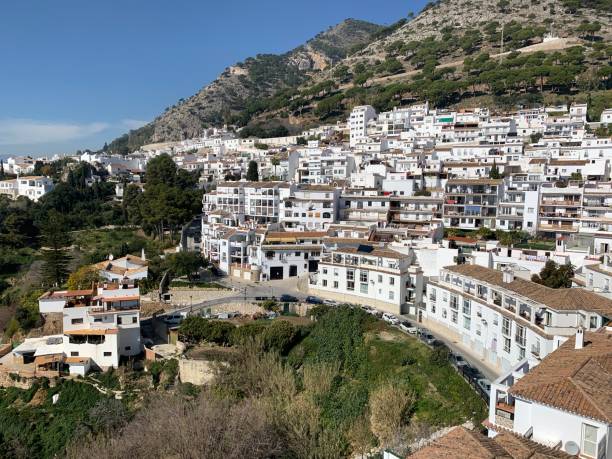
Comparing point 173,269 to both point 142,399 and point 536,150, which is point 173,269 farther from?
point 536,150

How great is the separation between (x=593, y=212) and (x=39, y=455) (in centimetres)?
3695

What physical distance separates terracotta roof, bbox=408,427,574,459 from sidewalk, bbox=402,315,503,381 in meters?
10.1

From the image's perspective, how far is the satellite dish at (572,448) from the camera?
1201 centimetres

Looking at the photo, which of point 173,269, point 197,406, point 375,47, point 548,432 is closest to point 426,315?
point 197,406

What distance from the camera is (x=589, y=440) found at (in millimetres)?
11820

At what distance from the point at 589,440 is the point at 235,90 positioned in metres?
151

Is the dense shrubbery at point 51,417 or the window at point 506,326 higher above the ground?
the window at point 506,326

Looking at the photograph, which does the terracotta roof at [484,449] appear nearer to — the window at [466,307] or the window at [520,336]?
the window at [520,336]

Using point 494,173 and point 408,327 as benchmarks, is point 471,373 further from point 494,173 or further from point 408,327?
point 494,173

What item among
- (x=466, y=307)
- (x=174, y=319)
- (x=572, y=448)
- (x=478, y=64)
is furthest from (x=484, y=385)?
(x=478, y=64)

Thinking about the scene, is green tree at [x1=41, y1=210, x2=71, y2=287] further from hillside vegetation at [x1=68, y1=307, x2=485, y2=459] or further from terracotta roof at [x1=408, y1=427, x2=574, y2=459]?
terracotta roof at [x1=408, y1=427, x2=574, y2=459]

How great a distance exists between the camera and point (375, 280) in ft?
107

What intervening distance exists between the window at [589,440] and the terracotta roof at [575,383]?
325 mm

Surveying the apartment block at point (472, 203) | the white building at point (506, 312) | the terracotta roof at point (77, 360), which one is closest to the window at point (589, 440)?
the white building at point (506, 312)
